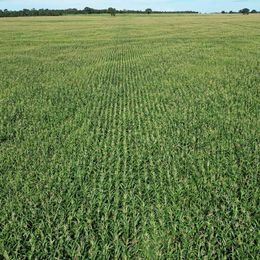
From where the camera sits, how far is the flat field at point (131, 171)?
220 inches

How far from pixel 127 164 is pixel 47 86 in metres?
10.9

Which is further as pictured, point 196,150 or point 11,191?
point 196,150

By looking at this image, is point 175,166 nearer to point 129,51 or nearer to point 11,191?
point 11,191

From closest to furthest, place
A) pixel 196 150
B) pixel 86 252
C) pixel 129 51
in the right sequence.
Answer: pixel 86 252, pixel 196 150, pixel 129 51

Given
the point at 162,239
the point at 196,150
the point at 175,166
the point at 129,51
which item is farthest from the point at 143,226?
the point at 129,51

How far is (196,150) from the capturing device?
9.14 m

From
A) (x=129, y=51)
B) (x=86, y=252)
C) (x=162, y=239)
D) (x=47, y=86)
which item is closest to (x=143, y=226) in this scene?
(x=162, y=239)

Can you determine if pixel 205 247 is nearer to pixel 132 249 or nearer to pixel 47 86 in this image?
pixel 132 249

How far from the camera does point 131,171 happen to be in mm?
7945

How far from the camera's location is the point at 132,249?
5.40 meters

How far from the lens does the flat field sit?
5578mm

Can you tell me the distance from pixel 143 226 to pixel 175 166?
2610 millimetres

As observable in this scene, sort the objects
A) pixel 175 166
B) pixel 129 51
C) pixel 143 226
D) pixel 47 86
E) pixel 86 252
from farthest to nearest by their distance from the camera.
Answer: pixel 129 51
pixel 47 86
pixel 175 166
pixel 143 226
pixel 86 252

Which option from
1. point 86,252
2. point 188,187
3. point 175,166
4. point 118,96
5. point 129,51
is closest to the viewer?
point 86,252
